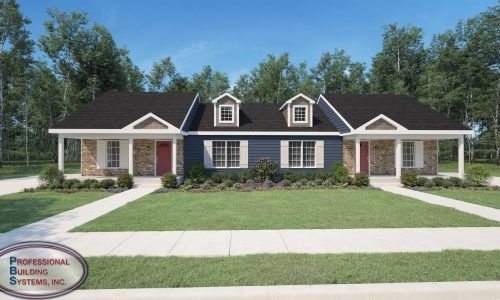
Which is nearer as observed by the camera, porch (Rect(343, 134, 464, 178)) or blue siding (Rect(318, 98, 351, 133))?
blue siding (Rect(318, 98, 351, 133))

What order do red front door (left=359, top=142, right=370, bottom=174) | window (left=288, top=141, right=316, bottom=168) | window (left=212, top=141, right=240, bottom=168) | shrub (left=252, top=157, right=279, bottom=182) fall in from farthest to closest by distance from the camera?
red front door (left=359, top=142, right=370, bottom=174), window (left=288, top=141, right=316, bottom=168), window (left=212, top=141, right=240, bottom=168), shrub (left=252, top=157, right=279, bottom=182)

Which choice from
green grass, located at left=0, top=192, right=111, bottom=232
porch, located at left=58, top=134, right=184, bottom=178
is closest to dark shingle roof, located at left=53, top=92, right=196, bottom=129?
porch, located at left=58, top=134, right=184, bottom=178

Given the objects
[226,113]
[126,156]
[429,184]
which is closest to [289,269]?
[429,184]

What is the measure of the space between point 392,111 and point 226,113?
37.9 feet

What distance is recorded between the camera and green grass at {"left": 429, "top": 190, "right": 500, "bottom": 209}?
9.98m

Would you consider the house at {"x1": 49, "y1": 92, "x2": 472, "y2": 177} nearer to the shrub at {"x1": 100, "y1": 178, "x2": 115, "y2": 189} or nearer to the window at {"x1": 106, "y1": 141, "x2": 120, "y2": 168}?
the window at {"x1": 106, "y1": 141, "x2": 120, "y2": 168}

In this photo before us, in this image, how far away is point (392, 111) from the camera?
1842cm

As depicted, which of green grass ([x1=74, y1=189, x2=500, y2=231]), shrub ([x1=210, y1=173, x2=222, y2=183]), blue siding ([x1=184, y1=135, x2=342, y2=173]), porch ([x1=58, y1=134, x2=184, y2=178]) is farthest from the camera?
porch ([x1=58, y1=134, x2=184, y2=178])

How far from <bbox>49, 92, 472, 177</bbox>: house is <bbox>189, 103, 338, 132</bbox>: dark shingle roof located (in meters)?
0.07

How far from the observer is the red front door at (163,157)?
17.7 meters

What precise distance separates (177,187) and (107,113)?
788cm

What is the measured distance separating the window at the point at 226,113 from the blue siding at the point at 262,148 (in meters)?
1.42

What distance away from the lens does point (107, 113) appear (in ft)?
56.3

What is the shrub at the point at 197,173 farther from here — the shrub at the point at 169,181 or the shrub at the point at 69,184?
the shrub at the point at 69,184
